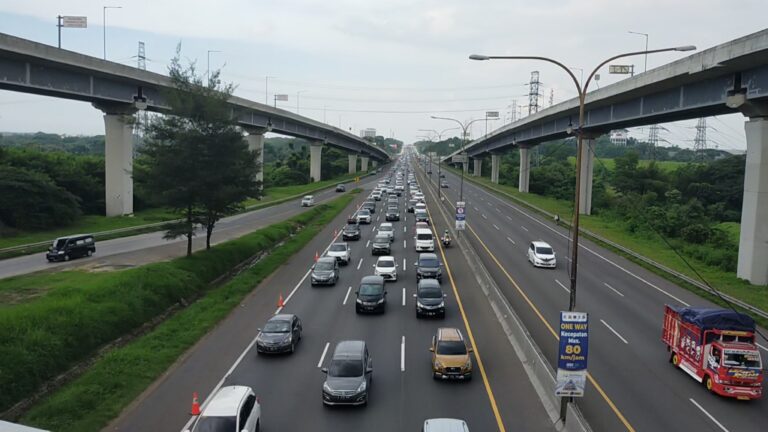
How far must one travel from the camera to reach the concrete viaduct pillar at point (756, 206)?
3347cm

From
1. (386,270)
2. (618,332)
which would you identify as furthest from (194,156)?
(618,332)

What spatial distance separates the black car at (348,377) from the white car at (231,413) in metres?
2.63

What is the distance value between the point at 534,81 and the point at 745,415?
445 feet

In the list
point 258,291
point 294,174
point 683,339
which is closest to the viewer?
point 683,339

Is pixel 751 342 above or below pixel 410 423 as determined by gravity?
above

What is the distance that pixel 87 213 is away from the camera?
58.7 metres

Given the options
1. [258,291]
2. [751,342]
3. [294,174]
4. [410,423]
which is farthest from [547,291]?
[294,174]

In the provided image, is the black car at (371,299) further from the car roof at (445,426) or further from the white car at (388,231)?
the white car at (388,231)

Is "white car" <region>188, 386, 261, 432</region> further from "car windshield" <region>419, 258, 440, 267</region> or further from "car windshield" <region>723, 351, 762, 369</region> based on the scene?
"car windshield" <region>419, 258, 440, 267</region>

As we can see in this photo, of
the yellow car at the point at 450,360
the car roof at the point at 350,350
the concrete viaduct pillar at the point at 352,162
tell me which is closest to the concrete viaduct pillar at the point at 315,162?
the concrete viaduct pillar at the point at 352,162

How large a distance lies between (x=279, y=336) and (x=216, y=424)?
8.38m

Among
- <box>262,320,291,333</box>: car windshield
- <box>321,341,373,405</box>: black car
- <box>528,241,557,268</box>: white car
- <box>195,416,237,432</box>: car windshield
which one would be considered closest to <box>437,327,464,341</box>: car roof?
<box>321,341,373,405</box>: black car

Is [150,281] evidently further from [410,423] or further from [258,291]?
[410,423]

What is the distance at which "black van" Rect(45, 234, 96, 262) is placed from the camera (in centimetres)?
3797
